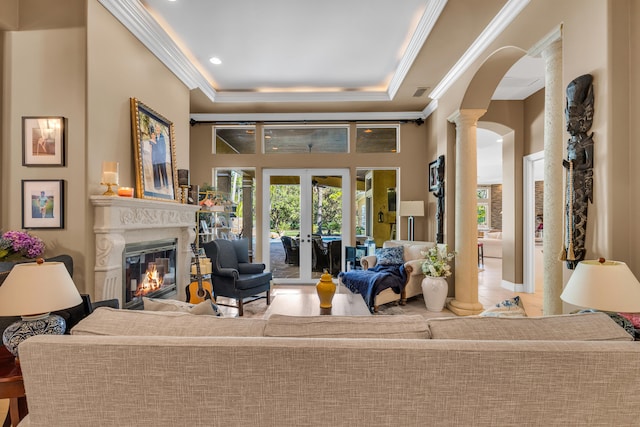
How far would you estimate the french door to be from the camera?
599 cm

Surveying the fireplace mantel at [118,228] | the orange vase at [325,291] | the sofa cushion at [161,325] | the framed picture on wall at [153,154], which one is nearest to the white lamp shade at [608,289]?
the sofa cushion at [161,325]

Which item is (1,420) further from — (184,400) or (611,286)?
(611,286)

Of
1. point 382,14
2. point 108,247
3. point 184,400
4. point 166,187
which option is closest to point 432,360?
point 184,400

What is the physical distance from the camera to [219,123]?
19.6 ft

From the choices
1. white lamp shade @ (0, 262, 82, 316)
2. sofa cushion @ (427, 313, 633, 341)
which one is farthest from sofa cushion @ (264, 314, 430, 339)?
white lamp shade @ (0, 262, 82, 316)

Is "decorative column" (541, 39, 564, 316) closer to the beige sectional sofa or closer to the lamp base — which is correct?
the beige sectional sofa

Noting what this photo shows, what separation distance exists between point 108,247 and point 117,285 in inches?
14.8

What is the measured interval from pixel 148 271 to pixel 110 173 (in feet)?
4.01

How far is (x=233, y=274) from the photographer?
13.5 feet

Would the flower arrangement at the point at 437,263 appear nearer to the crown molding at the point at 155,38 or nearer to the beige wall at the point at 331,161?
the beige wall at the point at 331,161

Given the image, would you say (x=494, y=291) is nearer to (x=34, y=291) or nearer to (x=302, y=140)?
(x=302, y=140)

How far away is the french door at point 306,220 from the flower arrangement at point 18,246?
11.9 ft

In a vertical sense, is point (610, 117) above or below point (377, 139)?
below

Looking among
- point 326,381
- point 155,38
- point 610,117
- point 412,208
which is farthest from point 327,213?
point 326,381
